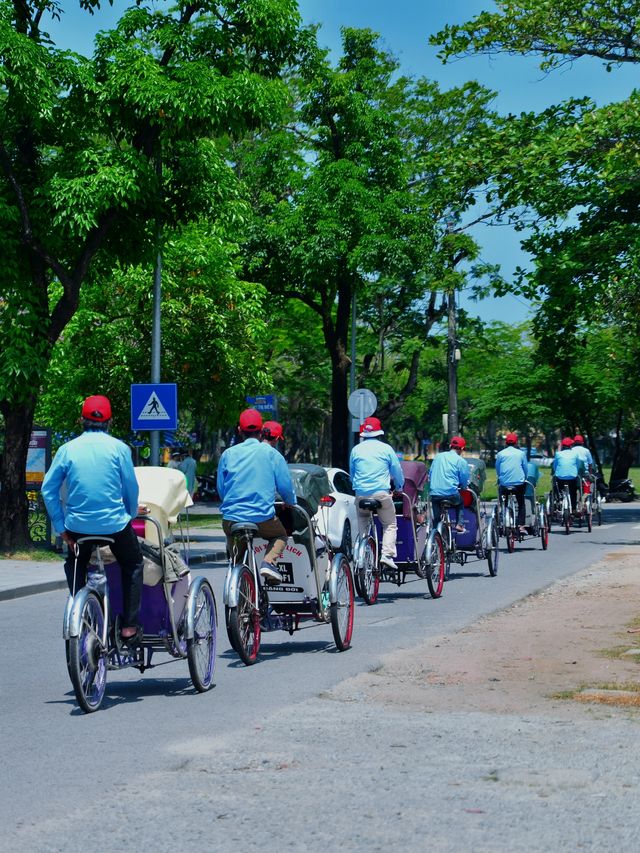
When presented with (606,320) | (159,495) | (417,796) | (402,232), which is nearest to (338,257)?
(402,232)

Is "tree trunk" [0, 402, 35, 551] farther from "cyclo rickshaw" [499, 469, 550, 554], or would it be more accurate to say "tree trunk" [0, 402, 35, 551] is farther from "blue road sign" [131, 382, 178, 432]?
"cyclo rickshaw" [499, 469, 550, 554]

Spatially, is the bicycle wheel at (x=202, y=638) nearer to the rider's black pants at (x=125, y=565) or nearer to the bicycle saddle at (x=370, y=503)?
the rider's black pants at (x=125, y=565)

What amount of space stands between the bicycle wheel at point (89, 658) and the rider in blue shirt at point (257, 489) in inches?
79.3

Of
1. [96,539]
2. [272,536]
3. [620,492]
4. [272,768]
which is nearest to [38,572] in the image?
[272,536]

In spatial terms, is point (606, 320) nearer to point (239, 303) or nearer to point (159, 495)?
point (239, 303)

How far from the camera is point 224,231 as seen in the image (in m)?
29.3

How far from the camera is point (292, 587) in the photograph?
1027cm

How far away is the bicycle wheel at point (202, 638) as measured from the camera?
27.6 ft

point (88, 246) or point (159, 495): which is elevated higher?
point (88, 246)

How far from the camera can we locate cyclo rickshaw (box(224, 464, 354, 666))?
9648 mm

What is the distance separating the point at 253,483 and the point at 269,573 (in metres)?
Answer: 0.67

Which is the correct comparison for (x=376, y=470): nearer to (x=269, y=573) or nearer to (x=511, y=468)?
(x=269, y=573)

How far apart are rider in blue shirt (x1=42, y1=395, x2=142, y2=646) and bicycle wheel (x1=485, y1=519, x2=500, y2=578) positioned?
9.74m

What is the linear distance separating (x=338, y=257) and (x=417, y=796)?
91.7 feet
